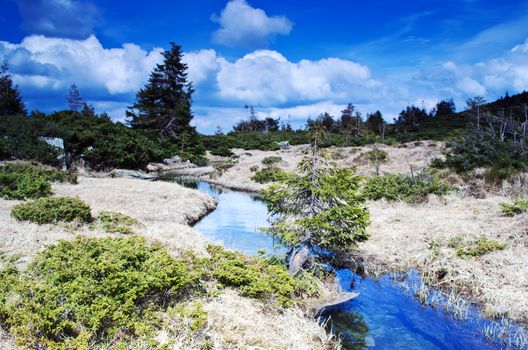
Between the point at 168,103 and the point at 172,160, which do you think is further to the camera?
the point at 168,103

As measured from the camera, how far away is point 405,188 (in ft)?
68.7

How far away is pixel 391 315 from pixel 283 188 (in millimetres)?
4847

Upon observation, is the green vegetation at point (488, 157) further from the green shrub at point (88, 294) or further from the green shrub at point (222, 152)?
the green shrub at point (222, 152)

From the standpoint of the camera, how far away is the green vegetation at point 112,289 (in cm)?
633

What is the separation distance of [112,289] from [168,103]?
184 ft

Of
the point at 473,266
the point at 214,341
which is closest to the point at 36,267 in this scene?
the point at 214,341

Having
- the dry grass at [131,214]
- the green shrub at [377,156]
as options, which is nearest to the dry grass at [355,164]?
the green shrub at [377,156]

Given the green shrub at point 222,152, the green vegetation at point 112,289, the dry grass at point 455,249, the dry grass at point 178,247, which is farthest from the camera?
the green shrub at point 222,152

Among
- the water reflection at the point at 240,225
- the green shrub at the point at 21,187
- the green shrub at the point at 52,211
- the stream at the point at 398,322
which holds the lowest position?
the stream at the point at 398,322

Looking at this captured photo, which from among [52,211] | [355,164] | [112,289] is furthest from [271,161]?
[112,289]

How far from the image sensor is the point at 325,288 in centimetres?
1025

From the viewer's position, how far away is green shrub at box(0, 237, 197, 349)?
244 inches

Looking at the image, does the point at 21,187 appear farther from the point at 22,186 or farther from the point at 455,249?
the point at 455,249

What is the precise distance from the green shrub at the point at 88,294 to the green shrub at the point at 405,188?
13488mm
